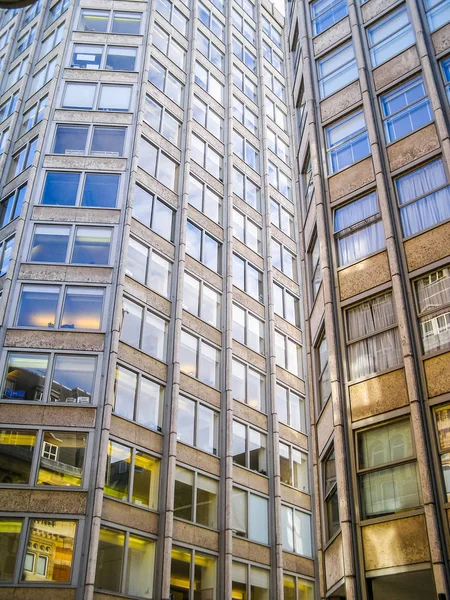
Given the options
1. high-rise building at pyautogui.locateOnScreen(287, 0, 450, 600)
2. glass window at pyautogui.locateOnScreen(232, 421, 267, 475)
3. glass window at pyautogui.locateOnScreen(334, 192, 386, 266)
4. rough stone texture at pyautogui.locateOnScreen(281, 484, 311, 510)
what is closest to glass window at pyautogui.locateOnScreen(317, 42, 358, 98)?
high-rise building at pyautogui.locateOnScreen(287, 0, 450, 600)

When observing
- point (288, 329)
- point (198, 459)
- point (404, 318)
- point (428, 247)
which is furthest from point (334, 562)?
point (288, 329)

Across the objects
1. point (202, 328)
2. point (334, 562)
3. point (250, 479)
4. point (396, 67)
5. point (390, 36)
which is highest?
point (390, 36)

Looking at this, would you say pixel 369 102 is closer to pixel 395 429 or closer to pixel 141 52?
pixel 395 429

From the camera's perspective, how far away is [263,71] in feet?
167

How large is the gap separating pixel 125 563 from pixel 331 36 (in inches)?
822

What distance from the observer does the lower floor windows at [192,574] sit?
92.4ft

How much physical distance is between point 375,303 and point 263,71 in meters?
36.5

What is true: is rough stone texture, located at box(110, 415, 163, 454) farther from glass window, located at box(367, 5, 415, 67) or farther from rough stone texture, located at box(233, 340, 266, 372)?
glass window, located at box(367, 5, 415, 67)

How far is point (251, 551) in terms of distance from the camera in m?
32.0

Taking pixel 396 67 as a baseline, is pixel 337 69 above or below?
above

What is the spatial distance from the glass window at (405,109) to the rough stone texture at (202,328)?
16.0 m

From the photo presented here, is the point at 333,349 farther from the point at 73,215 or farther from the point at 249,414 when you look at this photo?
the point at 249,414

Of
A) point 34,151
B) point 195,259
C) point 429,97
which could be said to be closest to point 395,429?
point 429,97

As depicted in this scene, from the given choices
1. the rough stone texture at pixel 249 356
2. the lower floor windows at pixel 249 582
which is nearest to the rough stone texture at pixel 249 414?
the rough stone texture at pixel 249 356
